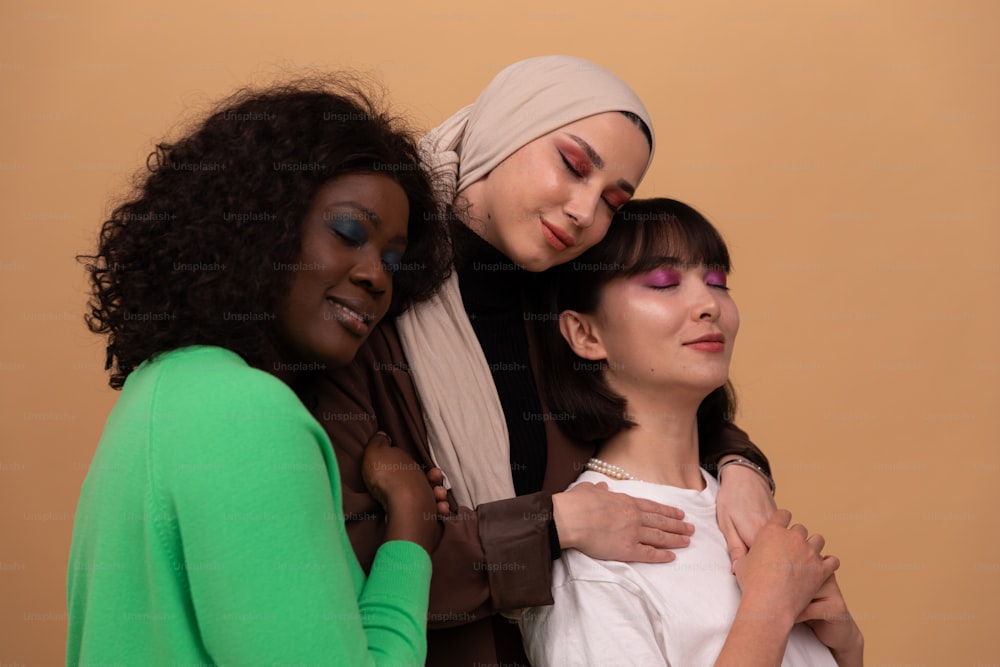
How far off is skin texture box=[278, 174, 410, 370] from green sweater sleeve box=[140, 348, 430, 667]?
286mm

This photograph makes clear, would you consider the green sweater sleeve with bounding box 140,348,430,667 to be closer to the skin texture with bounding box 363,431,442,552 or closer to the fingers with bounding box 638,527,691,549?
the skin texture with bounding box 363,431,442,552

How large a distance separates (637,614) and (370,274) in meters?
0.80

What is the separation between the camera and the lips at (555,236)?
2.17 metres

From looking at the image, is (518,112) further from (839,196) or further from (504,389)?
(839,196)

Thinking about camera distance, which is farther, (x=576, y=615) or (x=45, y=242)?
(x=45, y=242)

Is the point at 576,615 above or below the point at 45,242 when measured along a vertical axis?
below

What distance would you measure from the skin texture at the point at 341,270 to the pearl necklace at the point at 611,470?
2.32 feet

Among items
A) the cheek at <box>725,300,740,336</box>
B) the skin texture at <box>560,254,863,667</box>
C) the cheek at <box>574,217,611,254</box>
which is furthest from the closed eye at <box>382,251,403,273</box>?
the cheek at <box>725,300,740,336</box>

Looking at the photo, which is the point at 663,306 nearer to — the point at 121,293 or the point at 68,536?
the point at 121,293

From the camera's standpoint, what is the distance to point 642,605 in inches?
77.9

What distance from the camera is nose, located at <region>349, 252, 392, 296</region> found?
1.69m

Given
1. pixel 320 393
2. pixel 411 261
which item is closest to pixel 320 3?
pixel 411 261

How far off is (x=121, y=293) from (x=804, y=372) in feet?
7.74

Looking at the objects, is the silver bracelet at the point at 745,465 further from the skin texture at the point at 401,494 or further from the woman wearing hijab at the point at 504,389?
the skin texture at the point at 401,494
